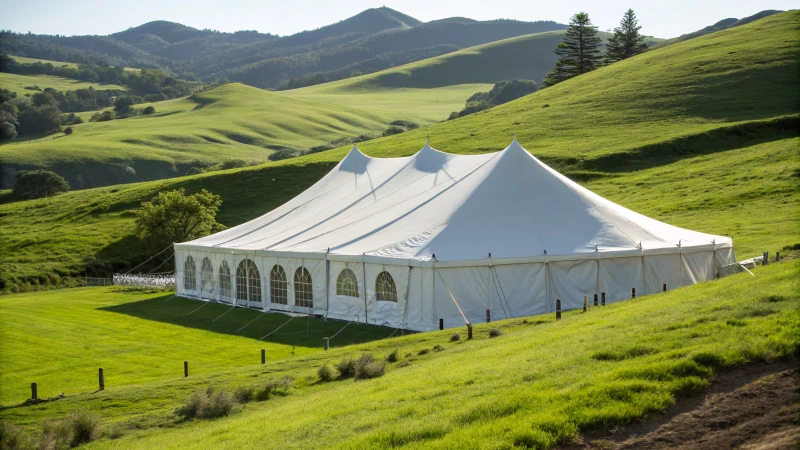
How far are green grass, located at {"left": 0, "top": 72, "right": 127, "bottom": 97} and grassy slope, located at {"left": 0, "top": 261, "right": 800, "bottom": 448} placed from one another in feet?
379

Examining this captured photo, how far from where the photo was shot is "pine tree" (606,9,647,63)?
74.9m

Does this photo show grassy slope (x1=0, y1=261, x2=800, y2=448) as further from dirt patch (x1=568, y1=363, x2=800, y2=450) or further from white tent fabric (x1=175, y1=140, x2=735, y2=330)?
white tent fabric (x1=175, y1=140, x2=735, y2=330)

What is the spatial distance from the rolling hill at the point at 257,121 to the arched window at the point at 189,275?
48732mm

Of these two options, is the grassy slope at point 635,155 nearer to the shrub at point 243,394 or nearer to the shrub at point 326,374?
the shrub at point 326,374

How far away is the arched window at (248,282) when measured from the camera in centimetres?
2356

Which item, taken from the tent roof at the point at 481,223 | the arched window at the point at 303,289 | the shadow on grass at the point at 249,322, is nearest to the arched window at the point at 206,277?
the shadow on grass at the point at 249,322

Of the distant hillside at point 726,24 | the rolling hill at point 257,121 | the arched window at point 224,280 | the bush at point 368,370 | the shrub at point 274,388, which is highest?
the distant hillside at point 726,24

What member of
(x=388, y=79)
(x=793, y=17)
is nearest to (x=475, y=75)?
(x=388, y=79)

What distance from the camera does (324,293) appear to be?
67.9ft

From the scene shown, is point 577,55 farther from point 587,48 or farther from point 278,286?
point 278,286

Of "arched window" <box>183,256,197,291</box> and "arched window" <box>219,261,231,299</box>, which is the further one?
"arched window" <box>183,256,197,291</box>

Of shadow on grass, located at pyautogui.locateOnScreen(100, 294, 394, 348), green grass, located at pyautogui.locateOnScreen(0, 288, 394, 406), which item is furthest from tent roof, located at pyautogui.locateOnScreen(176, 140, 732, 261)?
green grass, located at pyautogui.locateOnScreen(0, 288, 394, 406)

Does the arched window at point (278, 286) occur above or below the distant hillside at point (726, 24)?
below

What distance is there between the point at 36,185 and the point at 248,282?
42.2m
